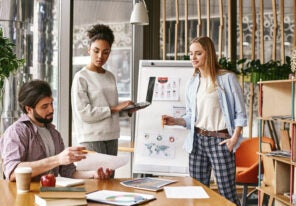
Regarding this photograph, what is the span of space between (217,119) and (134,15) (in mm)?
1546

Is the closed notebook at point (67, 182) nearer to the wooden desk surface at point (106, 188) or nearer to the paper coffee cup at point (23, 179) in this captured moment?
the wooden desk surface at point (106, 188)

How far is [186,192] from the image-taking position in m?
2.24

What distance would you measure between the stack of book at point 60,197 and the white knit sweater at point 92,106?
154 centimetres

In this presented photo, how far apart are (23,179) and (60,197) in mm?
314

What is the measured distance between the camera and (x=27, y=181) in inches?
84.1

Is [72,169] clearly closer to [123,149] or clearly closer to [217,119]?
[217,119]

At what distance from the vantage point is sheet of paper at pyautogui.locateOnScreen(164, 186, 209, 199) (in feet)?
7.09

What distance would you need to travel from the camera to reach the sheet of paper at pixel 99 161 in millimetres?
2387

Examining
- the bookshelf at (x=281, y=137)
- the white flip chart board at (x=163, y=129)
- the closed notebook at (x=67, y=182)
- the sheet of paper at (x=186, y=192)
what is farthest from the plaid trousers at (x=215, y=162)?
the closed notebook at (x=67, y=182)

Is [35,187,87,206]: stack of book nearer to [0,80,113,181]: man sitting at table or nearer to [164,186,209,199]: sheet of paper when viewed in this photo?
[0,80,113,181]: man sitting at table

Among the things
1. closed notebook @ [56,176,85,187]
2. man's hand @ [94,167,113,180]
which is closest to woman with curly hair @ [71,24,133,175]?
man's hand @ [94,167,113,180]

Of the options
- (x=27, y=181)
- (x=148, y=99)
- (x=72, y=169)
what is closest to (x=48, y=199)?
(x=27, y=181)

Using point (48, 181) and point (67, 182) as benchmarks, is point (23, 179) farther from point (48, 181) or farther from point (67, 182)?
point (67, 182)

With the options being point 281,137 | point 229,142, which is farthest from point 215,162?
point 281,137
